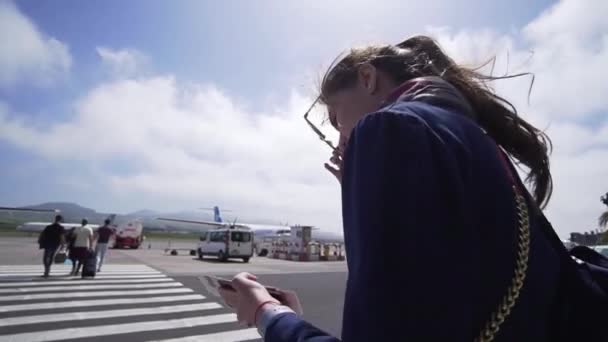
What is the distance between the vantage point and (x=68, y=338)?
5.09 metres

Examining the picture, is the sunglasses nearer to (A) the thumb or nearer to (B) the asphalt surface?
(A) the thumb

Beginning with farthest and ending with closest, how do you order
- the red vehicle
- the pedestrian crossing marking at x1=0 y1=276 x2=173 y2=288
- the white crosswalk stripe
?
1. the red vehicle
2. the pedestrian crossing marking at x1=0 y1=276 x2=173 y2=288
3. the white crosswalk stripe

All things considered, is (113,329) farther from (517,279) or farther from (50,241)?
(50,241)

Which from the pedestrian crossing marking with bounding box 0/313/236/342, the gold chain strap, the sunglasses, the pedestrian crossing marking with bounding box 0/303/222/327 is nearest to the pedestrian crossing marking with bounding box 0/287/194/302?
the pedestrian crossing marking with bounding box 0/303/222/327

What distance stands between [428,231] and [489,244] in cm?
16

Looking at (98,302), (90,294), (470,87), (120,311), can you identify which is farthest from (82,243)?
(470,87)

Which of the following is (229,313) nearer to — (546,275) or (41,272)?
(546,275)

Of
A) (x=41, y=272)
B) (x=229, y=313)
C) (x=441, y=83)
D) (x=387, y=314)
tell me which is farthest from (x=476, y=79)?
(x=41, y=272)

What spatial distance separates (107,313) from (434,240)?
298 inches

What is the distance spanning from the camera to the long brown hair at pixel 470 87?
3.75 ft

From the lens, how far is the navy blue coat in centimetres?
60

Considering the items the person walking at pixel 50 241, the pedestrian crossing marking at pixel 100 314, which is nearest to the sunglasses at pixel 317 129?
the pedestrian crossing marking at pixel 100 314

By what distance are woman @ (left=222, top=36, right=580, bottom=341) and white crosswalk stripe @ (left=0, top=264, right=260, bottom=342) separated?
5387 mm

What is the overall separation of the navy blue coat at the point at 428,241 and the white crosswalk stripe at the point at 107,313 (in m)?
5.39
